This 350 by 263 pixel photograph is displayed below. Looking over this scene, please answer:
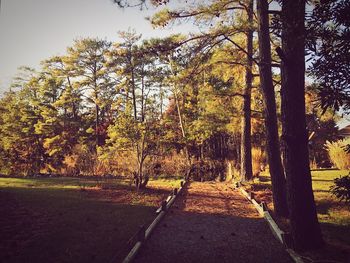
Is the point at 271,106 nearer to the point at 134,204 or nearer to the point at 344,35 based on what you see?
the point at 344,35

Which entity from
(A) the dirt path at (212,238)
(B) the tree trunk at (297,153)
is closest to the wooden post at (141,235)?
(A) the dirt path at (212,238)

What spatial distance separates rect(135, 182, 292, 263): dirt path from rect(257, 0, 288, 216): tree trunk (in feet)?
3.47

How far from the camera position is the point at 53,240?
5508 millimetres

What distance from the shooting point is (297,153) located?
17.7ft

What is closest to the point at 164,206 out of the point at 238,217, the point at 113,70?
the point at 238,217

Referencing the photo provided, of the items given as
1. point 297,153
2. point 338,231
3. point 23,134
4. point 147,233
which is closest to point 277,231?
point 338,231

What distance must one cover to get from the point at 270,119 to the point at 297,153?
302 centimetres

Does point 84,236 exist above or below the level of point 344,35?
below

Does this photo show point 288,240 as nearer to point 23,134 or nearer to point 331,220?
point 331,220

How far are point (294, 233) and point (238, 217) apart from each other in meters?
2.76

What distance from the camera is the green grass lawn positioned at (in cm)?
488

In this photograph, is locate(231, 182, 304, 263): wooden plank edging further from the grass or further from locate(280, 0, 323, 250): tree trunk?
the grass

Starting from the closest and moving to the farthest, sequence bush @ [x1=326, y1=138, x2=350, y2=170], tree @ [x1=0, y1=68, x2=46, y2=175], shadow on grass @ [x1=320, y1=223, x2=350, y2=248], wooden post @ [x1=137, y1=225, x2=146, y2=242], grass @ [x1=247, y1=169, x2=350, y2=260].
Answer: grass @ [x1=247, y1=169, x2=350, y2=260], wooden post @ [x1=137, y1=225, x2=146, y2=242], shadow on grass @ [x1=320, y1=223, x2=350, y2=248], bush @ [x1=326, y1=138, x2=350, y2=170], tree @ [x1=0, y1=68, x2=46, y2=175]

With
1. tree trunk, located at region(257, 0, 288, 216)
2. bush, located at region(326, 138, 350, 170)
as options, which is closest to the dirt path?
tree trunk, located at region(257, 0, 288, 216)
